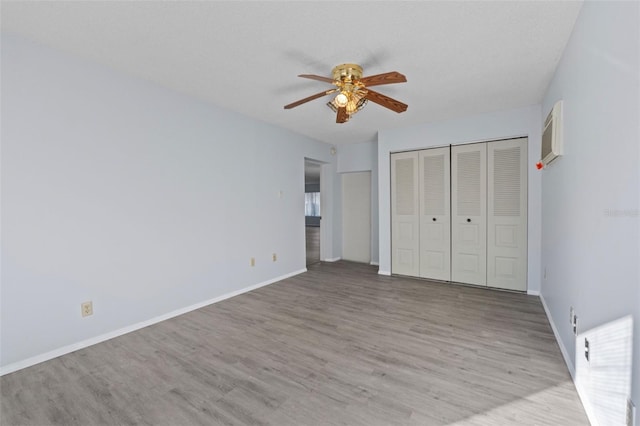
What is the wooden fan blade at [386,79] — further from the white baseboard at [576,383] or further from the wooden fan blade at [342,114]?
the white baseboard at [576,383]

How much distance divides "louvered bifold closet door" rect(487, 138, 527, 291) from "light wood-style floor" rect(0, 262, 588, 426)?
76cm

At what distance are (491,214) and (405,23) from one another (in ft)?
9.76

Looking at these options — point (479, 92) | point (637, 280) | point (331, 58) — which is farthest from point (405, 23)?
point (637, 280)

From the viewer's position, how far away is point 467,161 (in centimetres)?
407

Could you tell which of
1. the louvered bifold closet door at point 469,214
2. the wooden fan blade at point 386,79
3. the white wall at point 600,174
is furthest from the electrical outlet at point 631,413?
the louvered bifold closet door at point 469,214

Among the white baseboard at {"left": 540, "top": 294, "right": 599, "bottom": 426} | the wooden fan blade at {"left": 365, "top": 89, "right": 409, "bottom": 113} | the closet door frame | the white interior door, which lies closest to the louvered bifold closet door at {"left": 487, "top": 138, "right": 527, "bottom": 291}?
the closet door frame

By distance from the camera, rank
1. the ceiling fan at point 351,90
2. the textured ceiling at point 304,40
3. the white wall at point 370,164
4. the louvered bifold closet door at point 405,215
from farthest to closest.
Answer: the white wall at point 370,164 → the louvered bifold closet door at point 405,215 → the ceiling fan at point 351,90 → the textured ceiling at point 304,40

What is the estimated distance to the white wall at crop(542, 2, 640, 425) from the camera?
3.67 ft

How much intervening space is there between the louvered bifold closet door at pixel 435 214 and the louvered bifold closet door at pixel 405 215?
9 cm

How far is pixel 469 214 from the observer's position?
4.09 meters

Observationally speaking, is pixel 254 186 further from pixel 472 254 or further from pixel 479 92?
pixel 472 254

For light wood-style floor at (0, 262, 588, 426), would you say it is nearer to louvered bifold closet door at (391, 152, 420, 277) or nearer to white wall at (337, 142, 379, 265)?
louvered bifold closet door at (391, 152, 420, 277)

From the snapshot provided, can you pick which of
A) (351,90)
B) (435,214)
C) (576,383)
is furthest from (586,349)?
(435,214)

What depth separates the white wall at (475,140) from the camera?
142 inches
